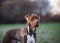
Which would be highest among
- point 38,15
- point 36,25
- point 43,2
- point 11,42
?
point 43,2

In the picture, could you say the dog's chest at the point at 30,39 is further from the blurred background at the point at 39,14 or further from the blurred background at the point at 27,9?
the blurred background at the point at 27,9

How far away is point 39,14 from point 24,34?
0.91ft

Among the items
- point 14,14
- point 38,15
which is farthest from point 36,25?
point 14,14

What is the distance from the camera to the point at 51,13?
1.73m

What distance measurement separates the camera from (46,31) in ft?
5.60

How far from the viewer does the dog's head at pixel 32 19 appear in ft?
5.33

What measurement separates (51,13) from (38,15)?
0.15m

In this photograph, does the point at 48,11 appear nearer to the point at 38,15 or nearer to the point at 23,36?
the point at 38,15

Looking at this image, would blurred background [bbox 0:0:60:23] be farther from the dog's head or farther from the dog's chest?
the dog's chest

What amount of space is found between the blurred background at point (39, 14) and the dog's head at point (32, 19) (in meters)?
0.05

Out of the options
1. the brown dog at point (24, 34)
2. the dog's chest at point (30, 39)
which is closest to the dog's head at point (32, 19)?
the brown dog at point (24, 34)

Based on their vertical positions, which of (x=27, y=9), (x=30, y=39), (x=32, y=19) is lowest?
(x=30, y=39)

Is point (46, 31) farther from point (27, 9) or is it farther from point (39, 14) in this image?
point (27, 9)

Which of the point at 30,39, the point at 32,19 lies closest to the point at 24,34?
the point at 30,39
